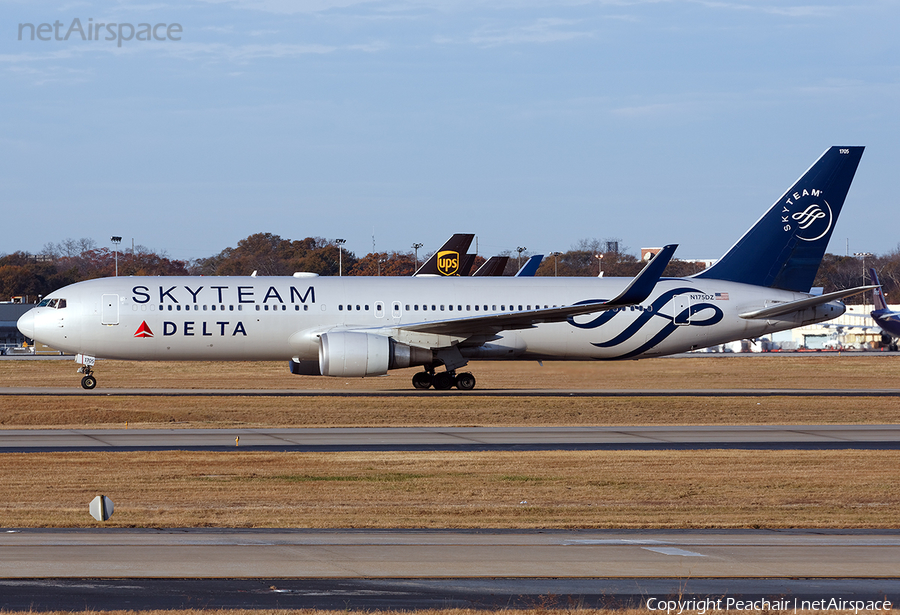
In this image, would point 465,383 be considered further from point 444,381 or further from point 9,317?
point 9,317

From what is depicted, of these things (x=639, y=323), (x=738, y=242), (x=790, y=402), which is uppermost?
(x=738, y=242)

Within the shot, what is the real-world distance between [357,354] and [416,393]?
9.47 ft

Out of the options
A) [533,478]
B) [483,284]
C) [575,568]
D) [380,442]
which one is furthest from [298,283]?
[575,568]

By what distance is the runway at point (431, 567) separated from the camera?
989 centimetres

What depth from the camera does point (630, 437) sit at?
2577 centimetres

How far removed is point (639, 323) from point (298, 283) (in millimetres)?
13200

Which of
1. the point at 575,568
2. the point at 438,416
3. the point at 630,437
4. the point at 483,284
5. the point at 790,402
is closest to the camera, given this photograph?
the point at 575,568

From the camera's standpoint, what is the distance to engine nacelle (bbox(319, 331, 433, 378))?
3588cm

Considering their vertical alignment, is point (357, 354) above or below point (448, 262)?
below

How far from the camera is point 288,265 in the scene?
425 feet

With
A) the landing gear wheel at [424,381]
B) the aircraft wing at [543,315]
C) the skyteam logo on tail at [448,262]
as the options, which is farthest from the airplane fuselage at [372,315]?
the skyteam logo on tail at [448,262]

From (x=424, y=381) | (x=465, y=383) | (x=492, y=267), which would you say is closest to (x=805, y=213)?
(x=465, y=383)

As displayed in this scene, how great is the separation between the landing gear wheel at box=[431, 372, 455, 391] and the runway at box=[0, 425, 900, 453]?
447 inches

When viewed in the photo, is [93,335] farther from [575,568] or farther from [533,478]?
[575,568]
